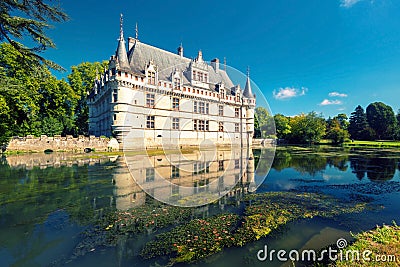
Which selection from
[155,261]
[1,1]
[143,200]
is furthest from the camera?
[1,1]

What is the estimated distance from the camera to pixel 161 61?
106 feet

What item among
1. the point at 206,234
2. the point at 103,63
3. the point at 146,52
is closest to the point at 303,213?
the point at 206,234

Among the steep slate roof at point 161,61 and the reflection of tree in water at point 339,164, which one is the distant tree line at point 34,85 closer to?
the steep slate roof at point 161,61

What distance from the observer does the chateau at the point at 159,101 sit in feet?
82.7

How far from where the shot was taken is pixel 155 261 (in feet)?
11.6

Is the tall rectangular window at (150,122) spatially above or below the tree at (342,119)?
below

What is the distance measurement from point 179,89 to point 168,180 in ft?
75.2

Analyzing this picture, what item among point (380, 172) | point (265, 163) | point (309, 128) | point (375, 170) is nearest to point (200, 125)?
point (375, 170)

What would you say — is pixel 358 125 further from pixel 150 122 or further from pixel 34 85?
pixel 34 85

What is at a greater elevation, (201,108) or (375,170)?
(201,108)

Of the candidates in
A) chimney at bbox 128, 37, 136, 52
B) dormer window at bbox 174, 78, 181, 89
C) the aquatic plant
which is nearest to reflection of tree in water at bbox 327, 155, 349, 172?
the aquatic plant

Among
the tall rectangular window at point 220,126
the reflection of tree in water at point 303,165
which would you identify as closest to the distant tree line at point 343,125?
the tall rectangular window at point 220,126

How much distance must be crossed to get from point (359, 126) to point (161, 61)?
246ft

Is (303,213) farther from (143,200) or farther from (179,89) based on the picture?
(179,89)
